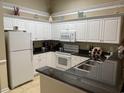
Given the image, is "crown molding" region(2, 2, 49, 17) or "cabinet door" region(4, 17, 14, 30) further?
"crown molding" region(2, 2, 49, 17)

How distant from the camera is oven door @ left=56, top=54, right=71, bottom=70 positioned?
12.9ft

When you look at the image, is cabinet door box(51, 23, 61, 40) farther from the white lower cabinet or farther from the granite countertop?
the granite countertop

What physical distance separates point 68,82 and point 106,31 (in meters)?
2.66

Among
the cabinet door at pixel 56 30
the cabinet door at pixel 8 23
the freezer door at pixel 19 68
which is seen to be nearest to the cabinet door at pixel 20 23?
the cabinet door at pixel 8 23

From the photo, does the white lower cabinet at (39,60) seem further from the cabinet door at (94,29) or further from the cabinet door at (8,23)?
the cabinet door at (94,29)

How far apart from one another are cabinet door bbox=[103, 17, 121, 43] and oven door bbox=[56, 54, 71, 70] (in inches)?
59.6

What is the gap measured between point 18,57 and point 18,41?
1.59ft

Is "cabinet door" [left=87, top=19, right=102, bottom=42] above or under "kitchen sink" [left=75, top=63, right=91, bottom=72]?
above

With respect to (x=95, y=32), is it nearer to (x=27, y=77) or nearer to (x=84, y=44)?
(x=84, y=44)

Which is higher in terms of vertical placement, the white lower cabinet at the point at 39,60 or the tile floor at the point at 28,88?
the white lower cabinet at the point at 39,60

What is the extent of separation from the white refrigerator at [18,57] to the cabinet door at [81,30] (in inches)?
69.7

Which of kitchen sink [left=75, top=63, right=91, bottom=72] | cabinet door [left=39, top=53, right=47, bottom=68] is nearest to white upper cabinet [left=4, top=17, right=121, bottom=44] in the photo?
cabinet door [left=39, top=53, right=47, bottom=68]

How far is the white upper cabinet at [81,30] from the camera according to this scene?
3.70m

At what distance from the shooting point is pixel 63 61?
411 cm
